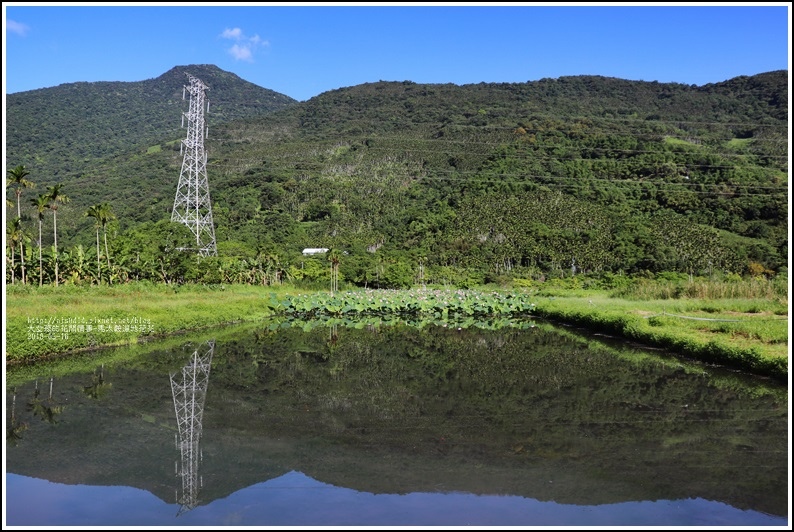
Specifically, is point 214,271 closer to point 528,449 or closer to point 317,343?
point 317,343

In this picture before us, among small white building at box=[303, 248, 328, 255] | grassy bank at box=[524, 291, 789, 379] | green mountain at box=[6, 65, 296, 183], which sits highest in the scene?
green mountain at box=[6, 65, 296, 183]

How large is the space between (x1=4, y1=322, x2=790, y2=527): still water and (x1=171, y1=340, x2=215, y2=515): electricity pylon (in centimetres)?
4

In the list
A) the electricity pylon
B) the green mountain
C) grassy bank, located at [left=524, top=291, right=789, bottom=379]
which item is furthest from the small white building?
the electricity pylon

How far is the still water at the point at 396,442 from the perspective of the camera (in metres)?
7.21

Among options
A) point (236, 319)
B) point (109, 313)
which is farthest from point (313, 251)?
point (109, 313)

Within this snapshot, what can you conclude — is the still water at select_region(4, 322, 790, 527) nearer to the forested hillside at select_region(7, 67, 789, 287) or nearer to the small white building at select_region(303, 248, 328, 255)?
the forested hillside at select_region(7, 67, 789, 287)

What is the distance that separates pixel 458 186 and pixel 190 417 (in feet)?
224

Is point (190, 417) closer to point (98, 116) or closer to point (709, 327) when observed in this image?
point (709, 327)

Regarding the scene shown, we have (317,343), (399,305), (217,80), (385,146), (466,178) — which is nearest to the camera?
(317,343)

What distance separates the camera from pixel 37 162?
10381cm

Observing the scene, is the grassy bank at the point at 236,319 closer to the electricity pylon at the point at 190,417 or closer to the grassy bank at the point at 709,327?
the grassy bank at the point at 709,327

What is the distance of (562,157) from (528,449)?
257 feet

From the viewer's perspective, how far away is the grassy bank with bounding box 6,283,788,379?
15977 mm

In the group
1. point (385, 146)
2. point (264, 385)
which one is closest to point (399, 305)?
point (264, 385)
